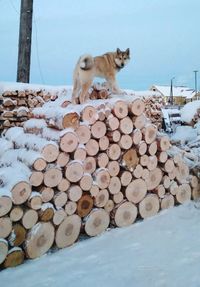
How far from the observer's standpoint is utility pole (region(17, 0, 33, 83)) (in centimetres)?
824

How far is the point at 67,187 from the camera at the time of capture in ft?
13.2

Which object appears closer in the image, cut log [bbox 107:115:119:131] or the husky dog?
cut log [bbox 107:115:119:131]

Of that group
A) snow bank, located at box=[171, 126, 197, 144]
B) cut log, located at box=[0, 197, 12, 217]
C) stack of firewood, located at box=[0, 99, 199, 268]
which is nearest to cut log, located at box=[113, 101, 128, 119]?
stack of firewood, located at box=[0, 99, 199, 268]

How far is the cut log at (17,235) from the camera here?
3.60m

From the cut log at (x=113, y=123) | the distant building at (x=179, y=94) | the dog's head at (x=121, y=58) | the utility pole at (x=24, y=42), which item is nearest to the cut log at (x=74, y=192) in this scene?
the cut log at (x=113, y=123)

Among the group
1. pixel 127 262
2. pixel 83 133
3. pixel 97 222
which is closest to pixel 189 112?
pixel 83 133

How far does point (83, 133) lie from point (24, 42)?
482 centimetres

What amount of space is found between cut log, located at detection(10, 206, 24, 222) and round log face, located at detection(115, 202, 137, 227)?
1.26 metres

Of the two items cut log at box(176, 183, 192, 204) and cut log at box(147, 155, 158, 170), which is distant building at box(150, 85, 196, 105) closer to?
cut log at box(176, 183, 192, 204)

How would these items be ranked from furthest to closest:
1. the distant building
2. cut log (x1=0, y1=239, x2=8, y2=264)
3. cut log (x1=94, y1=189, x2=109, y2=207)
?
the distant building
cut log (x1=94, y1=189, x2=109, y2=207)
cut log (x1=0, y1=239, x2=8, y2=264)

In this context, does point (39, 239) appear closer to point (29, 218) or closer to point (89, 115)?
point (29, 218)

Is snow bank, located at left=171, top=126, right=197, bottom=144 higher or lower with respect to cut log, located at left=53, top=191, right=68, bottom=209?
higher

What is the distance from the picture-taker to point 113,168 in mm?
4410

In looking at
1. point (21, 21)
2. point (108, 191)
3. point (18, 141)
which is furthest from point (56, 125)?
point (21, 21)
